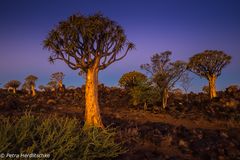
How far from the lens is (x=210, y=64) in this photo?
2622 centimetres

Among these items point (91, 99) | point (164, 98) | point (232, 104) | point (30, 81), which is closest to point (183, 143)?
point (91, 99)

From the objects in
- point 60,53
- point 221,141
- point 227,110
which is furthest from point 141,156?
point 227,110

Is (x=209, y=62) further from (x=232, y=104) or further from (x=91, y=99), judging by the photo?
(x=91, y=99)

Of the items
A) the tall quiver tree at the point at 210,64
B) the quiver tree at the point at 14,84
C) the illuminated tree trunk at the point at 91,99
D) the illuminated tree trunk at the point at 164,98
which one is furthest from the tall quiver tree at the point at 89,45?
the quiver tree at the point at 14,84

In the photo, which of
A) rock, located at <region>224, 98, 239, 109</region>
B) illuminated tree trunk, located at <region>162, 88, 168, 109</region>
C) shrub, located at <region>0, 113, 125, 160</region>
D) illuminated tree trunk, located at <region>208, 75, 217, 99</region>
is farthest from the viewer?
illuminated tree trunk, located at <region>208, 75, 217, 99</region>

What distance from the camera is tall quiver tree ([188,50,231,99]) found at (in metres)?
26.2

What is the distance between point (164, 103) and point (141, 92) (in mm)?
2101

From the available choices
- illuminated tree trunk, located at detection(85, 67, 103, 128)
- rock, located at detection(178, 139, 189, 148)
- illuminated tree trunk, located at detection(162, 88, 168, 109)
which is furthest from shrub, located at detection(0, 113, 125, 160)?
illuminated tree trunk, located at detection(162, 88, 168, 109)

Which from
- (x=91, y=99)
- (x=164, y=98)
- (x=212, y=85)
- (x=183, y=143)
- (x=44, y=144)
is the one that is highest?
(x=212, y=85)

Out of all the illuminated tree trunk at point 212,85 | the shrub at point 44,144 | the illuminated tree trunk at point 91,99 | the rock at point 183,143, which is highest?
the illuminated tree trunk at point 212,85

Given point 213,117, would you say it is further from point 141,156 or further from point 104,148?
point 104,148

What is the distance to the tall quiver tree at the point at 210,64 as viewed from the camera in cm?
2620

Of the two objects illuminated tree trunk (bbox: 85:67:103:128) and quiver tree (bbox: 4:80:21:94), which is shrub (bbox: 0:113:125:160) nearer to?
illuminated tree trunk (bbox: 85:67:103:128)

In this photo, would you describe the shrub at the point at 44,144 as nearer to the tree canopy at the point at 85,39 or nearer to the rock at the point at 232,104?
→ the tree canopy at the point at 85,39
